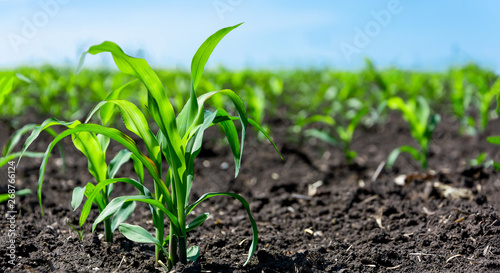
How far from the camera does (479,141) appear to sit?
4.42 meters

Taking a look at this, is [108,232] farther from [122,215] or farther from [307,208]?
[307,208]

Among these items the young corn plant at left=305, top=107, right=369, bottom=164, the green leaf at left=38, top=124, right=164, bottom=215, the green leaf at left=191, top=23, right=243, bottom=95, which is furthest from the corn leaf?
the young corn plant at left=305, top=107, right=369, bottom=164

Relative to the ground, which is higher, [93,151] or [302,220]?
[93,151]

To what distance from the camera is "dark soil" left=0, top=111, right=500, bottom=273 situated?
5.58ft

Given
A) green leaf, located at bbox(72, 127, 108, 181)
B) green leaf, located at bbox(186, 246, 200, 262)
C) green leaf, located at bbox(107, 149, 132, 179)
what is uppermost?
green leaf, located at bbox(72, 127, 108, 181)

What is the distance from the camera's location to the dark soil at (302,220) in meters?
1.70

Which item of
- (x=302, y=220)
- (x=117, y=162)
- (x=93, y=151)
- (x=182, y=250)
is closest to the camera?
(x=182, y=250)

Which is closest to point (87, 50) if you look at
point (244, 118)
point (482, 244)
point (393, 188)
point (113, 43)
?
point (113, 43)

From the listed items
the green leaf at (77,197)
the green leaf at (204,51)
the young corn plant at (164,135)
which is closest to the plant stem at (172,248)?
the young corn plant at (164,135)

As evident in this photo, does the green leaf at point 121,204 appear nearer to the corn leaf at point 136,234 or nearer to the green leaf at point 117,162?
the corn leaf at point 136,234

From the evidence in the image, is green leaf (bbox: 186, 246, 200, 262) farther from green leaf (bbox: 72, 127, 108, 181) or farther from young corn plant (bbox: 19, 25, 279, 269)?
green leaf (bbox: 72, 127, 108, 181)

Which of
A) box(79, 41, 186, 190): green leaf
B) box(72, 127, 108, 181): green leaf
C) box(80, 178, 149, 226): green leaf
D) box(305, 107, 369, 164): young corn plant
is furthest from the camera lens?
box(305, 107, 369, 164): young corn plant

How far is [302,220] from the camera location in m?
2.43

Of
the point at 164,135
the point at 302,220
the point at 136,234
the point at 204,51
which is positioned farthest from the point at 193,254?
the point at 302,220
